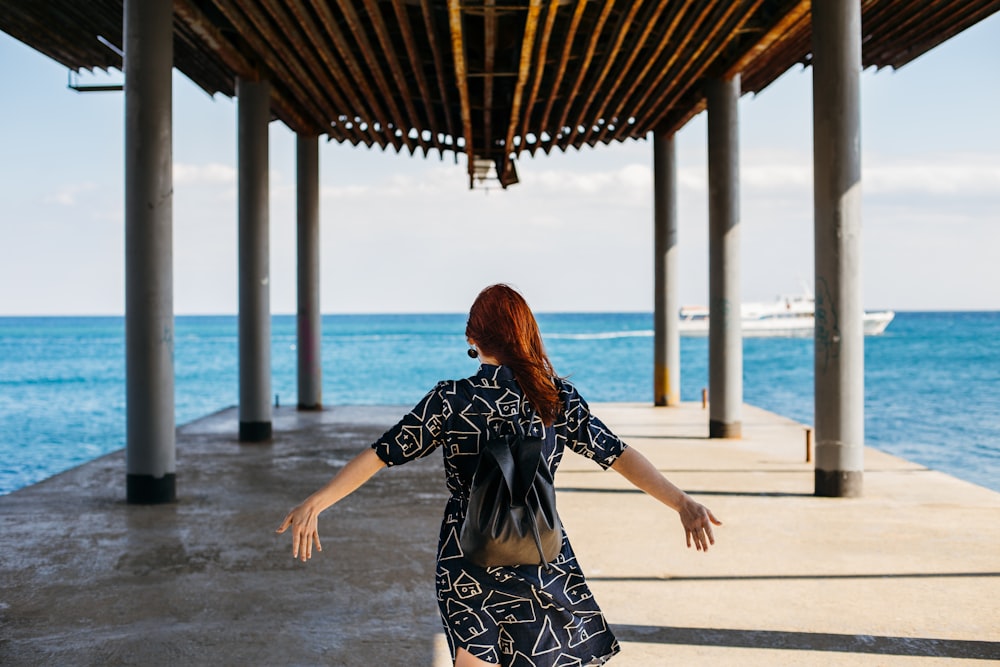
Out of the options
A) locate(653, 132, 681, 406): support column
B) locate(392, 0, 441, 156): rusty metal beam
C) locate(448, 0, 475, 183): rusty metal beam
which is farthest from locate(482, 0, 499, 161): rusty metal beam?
locate(653, 132, 681, 406): support column

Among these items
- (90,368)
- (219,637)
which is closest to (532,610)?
(219,637)

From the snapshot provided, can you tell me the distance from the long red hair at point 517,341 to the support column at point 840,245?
21.9 ft

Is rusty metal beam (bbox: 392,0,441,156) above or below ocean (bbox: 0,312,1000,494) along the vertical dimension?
above

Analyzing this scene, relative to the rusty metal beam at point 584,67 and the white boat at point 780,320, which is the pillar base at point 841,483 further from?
the white boat at point 780,320

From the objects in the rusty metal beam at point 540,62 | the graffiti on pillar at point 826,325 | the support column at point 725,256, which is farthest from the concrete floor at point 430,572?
the rusty metal beam at point 540,62

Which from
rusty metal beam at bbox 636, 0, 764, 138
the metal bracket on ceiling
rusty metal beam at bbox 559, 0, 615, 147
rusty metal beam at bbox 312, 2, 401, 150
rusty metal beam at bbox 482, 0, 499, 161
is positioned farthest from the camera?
the metal bracket on ceiling

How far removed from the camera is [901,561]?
257 inches

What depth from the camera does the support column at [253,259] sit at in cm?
1366

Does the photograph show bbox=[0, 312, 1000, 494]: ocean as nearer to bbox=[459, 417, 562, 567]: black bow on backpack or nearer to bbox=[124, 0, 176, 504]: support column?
bbox=[124, 0, 176, 504]: support column

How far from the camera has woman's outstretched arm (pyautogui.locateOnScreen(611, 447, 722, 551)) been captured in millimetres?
2822

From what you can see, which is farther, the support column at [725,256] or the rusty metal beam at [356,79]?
the support column at [725,256]

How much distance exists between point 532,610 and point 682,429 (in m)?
12.3

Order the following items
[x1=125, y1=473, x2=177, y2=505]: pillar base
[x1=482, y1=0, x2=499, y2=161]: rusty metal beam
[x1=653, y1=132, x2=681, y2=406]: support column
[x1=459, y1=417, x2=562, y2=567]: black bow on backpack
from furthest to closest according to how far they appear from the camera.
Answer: [x1=653, y1=132, x2=681, y2=406]: support column, [x1=482, y1=0, x2=499, y2=161]: rusty metal beam, [x1=125, y1=473, x2=177, y2=505]: pillar base, [x1=459, y1=417, x2=562, y2=567]: black bow on backpack

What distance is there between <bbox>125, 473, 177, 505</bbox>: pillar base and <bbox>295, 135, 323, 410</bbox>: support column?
8827 millimetres
